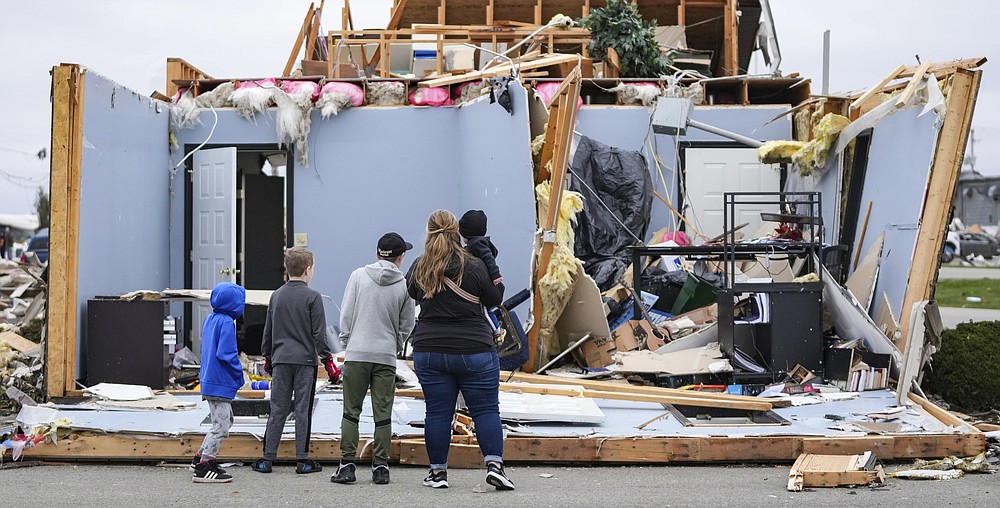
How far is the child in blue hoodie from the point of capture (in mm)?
6359

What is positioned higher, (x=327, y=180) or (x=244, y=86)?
(x=244, y=86)

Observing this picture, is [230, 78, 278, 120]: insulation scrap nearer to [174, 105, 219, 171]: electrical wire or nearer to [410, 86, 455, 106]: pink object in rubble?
[174, 105, 219, 171]: electrical wire

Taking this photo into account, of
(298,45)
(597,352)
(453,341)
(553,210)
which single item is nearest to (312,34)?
(298,45)

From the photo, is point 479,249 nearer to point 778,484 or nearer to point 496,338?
point 496,338

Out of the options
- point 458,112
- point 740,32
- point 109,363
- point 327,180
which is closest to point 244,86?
point 327,180

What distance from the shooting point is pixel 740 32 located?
2036 centimetres

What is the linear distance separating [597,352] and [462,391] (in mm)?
4488

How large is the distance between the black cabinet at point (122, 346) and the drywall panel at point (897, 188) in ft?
22.2

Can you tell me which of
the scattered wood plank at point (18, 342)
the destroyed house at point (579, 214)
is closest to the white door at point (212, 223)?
the destroyed house at point (579, 214)

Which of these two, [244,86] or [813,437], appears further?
[244,86]

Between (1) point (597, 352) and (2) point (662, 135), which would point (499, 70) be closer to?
(2) point (662, 135)

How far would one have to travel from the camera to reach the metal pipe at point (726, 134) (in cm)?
1263

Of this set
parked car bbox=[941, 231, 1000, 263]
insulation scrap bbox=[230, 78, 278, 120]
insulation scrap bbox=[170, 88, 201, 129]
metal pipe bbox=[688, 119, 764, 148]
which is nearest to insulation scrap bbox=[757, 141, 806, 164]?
metal pipe bbox=[688, 119, 764, 148]

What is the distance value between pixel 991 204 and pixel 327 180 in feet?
211
